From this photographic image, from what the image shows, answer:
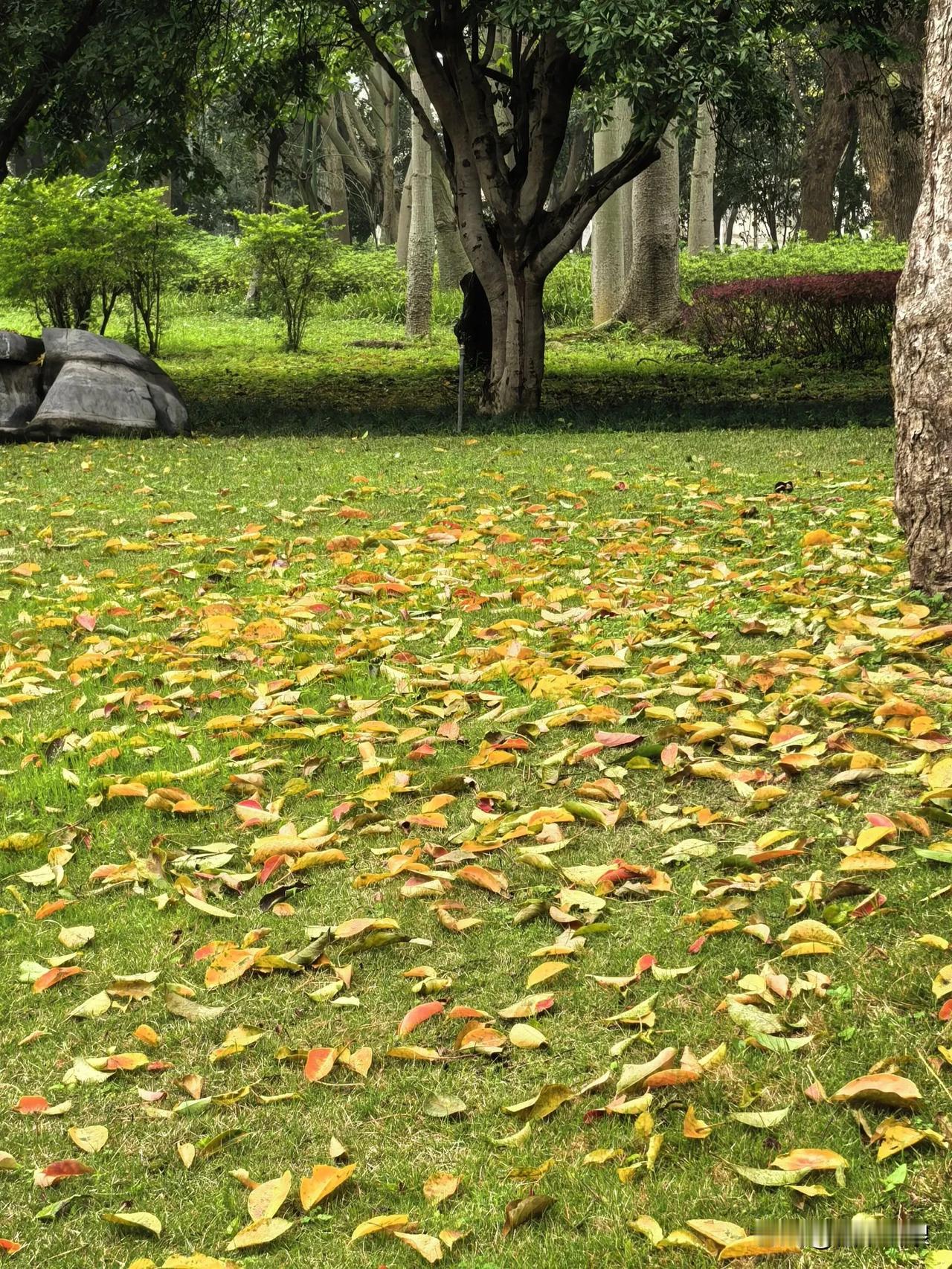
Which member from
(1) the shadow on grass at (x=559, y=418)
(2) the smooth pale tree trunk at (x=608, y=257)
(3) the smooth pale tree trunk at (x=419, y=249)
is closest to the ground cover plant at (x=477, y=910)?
(1) the shadow on grass at (x=559, y=418)

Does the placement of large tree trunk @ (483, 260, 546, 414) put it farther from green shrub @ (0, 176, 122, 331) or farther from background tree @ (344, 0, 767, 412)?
green shrub @ (0, 176, 122, 331)

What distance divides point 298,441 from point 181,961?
8.73 metres

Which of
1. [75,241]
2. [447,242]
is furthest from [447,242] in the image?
[75,241]

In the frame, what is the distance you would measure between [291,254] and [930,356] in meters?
14.7

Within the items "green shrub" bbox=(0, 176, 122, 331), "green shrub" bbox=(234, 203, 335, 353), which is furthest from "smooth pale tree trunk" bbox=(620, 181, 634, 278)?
"green shrub" bbox=(0, 176, 122, 331)

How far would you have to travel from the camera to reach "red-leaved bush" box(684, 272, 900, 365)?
16766 millimetres

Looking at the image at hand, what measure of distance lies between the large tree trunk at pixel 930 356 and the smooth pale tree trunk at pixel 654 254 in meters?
14.2

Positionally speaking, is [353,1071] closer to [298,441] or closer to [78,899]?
[78,899]

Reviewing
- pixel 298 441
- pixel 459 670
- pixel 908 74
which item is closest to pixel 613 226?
pixel 908 74

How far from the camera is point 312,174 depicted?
33.3 meters

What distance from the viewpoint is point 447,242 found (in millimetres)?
23562

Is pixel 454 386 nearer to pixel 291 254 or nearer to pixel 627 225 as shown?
pixel 291 254

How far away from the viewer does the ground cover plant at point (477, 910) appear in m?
2.21

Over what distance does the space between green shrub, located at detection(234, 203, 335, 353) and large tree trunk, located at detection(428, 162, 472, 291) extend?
4041 millimetres
